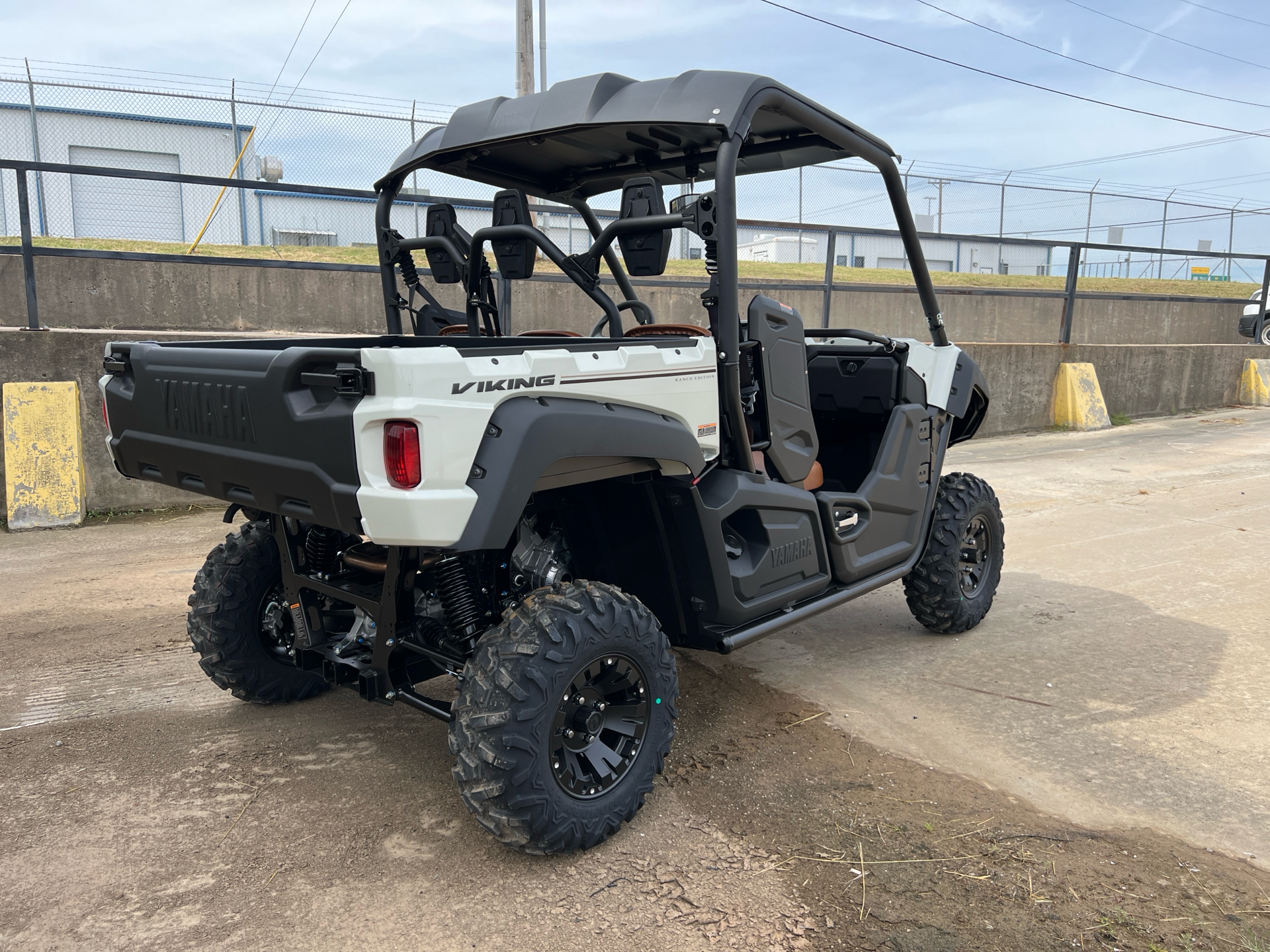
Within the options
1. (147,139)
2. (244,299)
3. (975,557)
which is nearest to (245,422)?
(975,557)

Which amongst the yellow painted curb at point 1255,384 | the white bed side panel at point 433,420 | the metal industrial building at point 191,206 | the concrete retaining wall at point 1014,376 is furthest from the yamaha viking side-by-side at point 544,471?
the yellow painted curb at point 1255,384

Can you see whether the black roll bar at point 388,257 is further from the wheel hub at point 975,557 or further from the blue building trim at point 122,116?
the blue building trim at point 122,116

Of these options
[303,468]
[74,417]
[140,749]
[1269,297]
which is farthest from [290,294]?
[1269,297]

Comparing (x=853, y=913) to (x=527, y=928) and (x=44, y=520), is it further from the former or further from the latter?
(x=44, y=520)

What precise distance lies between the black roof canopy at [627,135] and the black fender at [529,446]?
3.14 ft

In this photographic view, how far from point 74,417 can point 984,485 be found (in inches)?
220

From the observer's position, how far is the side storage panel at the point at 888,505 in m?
3.47

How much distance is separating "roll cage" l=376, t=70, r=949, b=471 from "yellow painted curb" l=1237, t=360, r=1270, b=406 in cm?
1167

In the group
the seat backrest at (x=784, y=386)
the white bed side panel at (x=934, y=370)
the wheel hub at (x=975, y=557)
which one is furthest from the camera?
the wheel hub at (x=975, y=557)

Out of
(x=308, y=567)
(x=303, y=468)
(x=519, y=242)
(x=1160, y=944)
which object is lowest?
(x=1160, y=944)

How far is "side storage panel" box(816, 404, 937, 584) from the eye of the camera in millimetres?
3475

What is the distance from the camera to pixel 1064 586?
4941 mm

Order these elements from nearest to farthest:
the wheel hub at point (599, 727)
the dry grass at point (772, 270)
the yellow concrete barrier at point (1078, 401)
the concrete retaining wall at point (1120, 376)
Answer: the wheel hub at point (599, 727) → the dry grass at point (772, 270) → the concrete retaining wall at point (1120, 376) → the yellow concrete barrier at point (1078, 401)

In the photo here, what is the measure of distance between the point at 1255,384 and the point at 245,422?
1459 centimetres
